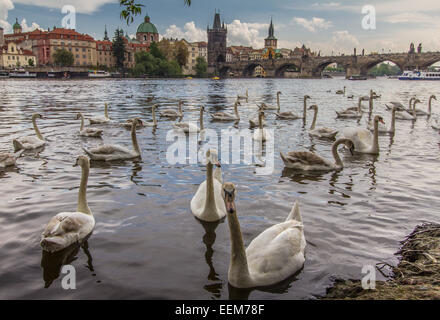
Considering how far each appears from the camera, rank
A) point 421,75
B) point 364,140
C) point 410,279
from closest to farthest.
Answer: point 410,279 < point 364,140 < point 421,75

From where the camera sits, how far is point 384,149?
1233 centimetres

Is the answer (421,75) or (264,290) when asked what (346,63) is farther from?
(264,290)

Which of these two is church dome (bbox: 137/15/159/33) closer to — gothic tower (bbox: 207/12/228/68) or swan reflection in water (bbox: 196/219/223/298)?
gothic tower (bbox: 207/12/228/68)

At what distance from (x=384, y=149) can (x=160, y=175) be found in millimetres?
7544

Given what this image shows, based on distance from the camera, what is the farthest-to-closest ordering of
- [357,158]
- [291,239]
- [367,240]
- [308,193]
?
[357,158] < [308,193] < [367,240] < [291,239]

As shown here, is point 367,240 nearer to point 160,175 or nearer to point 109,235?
point 109,235

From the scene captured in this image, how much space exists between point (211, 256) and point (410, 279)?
2.44 m

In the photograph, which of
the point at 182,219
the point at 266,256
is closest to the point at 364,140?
the point at 182,219

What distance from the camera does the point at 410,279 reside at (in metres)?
4.22

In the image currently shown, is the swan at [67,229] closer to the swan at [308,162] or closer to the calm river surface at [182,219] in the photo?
the calm river surface at [182,219]

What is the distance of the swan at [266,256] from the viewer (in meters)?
4.20

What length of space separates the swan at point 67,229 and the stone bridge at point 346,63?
12744cm

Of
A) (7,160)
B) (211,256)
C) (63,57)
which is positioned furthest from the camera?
(63,57)

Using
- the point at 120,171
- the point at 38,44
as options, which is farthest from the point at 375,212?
the point at 38,44
